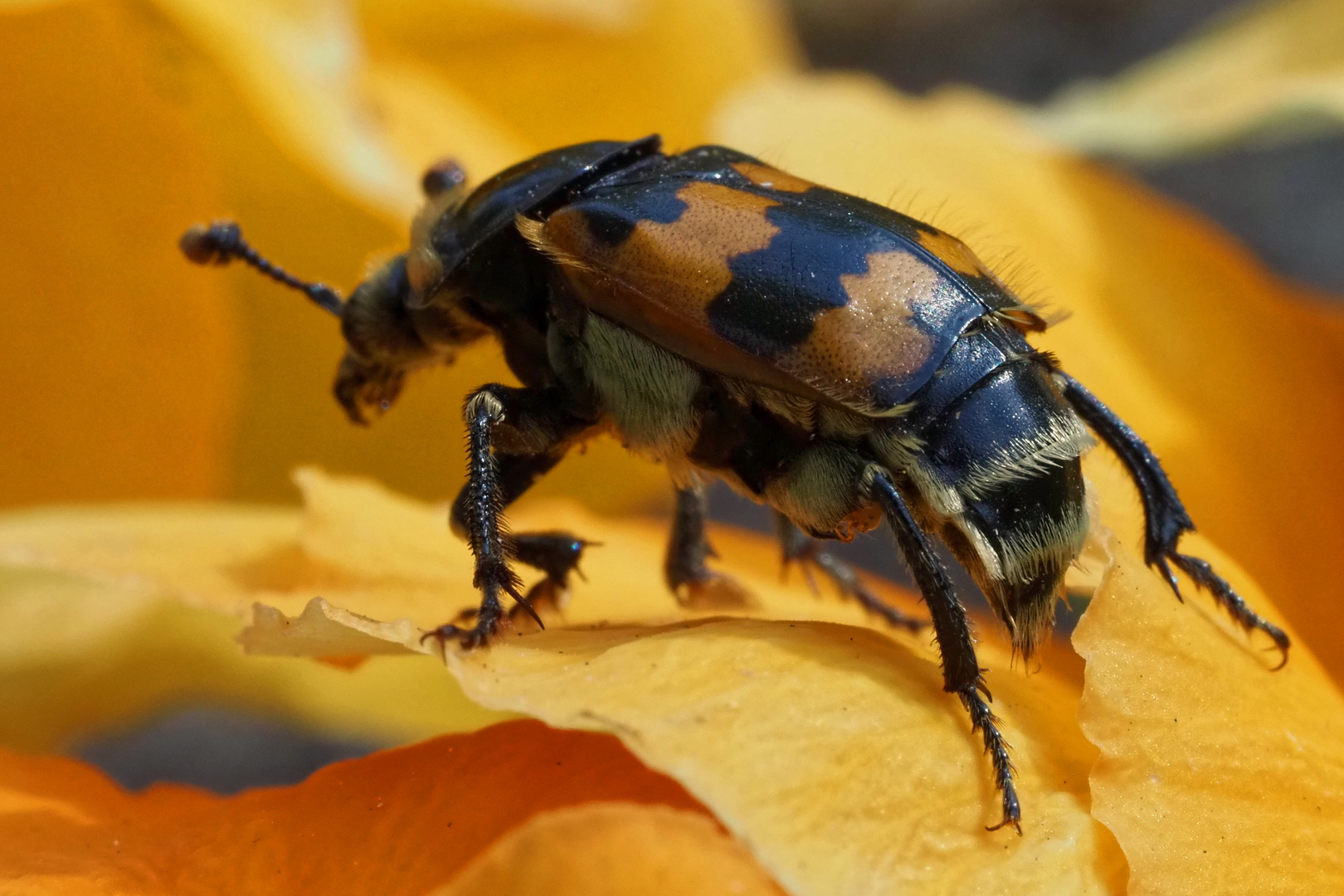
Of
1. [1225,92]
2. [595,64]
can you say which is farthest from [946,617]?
[595,64]

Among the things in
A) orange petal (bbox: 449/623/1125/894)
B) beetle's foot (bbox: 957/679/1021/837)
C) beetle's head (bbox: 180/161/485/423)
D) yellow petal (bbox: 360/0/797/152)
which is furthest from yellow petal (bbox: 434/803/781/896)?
yellow petal (bbox: 360/0/797/152)

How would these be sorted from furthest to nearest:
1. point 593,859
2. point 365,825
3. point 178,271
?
point 178,271 < point 365,825 < point 593,859

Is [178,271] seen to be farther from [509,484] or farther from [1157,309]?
[1157,309]

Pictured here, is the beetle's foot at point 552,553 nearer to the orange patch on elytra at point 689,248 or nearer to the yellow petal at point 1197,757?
the orange patch on elytra at point 689,248

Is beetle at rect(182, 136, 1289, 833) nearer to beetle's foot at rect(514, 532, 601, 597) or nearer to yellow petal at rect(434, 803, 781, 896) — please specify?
beetle's foot at rect(514, 532, 601, 597)

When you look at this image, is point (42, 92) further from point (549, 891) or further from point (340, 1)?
point (549, 891)

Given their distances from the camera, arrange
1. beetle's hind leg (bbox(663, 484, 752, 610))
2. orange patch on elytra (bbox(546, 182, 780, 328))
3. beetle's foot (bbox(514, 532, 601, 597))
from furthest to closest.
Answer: beetle's hind leg (bbox(663, 484, 752, 610))
beetle's foot (bbox(514, 532, 601, 597))
orange patch on elytra (bbox(546, 182, 780, 328))

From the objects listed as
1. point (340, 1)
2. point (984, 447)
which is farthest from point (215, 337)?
point (984, 447)
